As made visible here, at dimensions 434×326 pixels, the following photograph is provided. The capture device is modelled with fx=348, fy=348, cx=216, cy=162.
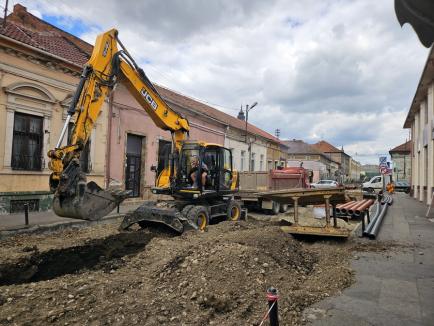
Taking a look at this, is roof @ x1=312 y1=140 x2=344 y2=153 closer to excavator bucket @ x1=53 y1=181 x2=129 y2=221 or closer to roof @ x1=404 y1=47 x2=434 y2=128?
roof @ x1=404 y1=47 x2=434 y2=128

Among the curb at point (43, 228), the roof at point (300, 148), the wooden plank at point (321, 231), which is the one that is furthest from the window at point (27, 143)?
the roof at point (300, 148)

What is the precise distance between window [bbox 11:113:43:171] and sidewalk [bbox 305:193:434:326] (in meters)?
10.7

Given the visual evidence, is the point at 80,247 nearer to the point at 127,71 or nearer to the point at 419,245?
the point at 127,71

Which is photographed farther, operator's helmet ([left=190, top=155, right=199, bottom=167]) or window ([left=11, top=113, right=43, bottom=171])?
window ([left=11, top=113, right=43, bottom=171])

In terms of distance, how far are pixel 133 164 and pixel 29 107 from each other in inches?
228

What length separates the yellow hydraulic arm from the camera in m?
→ 6.39

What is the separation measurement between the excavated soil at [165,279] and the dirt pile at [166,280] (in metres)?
0.01

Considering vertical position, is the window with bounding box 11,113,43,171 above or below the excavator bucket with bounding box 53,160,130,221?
above

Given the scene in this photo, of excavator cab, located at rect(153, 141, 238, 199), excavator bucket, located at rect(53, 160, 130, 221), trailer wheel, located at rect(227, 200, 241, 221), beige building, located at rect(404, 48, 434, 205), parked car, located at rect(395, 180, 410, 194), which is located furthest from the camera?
parked car, located at rect(395, 180, 410, 194)

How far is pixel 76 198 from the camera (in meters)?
6.17

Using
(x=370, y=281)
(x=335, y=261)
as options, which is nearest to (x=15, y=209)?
(x=335, y=261)

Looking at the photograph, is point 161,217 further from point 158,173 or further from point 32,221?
point 32,221

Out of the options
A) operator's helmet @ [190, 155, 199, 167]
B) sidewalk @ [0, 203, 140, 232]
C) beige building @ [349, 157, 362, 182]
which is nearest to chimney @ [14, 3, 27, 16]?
sidewalk @ [0, 203, 140, 232]

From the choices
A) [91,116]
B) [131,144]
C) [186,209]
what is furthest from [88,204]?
[131,144]
